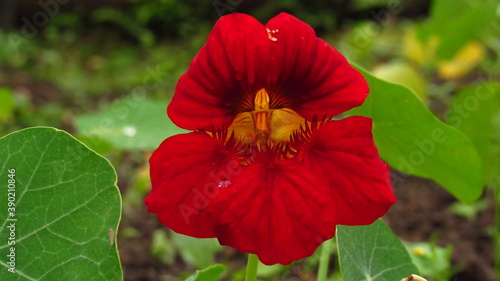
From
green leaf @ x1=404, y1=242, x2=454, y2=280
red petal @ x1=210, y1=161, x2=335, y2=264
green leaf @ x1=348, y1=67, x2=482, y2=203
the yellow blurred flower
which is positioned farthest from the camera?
the yellow blurred flower

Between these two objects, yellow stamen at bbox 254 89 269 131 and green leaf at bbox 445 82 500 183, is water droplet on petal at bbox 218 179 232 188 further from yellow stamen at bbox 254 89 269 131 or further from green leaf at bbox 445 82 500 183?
green leaf at bbox 445 82 500 183

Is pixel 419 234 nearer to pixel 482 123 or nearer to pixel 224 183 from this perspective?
pixel 482 123

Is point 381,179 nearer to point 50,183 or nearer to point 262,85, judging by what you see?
point 262,85

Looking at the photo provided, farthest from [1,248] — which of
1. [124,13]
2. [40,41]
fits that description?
[124,13]

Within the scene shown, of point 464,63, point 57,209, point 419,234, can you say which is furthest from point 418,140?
point 464,63

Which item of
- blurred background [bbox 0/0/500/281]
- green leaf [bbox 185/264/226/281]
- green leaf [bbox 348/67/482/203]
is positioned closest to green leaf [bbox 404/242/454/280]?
blurred background [bbox 0/0/500/281]

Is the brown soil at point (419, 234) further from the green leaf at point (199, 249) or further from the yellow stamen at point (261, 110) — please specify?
the yellow stamen at point (261, 110)
